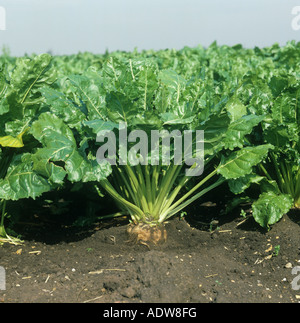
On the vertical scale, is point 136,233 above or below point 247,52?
below

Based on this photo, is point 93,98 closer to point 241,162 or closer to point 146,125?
point 146,125

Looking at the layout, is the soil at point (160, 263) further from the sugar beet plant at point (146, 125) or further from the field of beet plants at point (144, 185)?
the sugar beet plant at point (146, 125)

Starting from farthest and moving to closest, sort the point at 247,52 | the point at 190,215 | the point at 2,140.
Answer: the point at 247,52 → the point at 190,215 → the point at 2,140

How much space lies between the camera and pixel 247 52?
10953 millimetres

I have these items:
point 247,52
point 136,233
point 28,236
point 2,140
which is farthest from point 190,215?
point 247,52

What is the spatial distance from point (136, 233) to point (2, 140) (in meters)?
1.22

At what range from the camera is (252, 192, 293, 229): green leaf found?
3656 mm

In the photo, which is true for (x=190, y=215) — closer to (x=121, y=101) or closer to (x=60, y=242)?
(x=60, y=242)

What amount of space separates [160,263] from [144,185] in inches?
27.4
